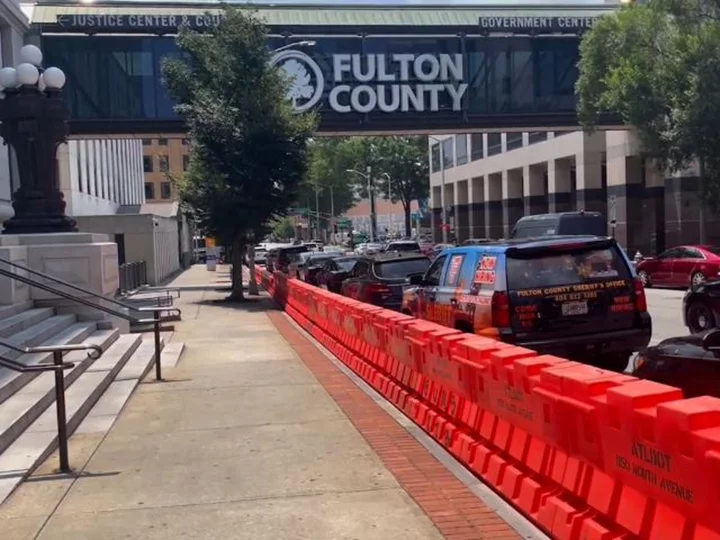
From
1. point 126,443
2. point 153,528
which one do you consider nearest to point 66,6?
point 126,443

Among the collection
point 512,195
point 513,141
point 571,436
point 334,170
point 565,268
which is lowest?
point 571,436

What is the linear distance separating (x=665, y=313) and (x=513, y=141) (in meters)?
41.9

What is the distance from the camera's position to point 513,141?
199ft

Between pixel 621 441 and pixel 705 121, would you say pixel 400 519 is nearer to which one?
pixel 621 441

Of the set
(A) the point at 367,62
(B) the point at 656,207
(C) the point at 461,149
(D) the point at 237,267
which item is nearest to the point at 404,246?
(A) the point at 367,62

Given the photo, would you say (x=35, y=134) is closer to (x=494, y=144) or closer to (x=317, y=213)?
(x=494, y=144)

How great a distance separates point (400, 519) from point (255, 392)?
5.39 metres

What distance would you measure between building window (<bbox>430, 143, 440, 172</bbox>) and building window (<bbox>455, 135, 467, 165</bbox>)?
16.4 ft

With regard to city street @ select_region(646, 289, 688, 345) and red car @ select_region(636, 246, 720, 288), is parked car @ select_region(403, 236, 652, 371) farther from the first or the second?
red car @ select_region(636, 246, 720, 288)

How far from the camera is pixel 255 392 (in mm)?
11078

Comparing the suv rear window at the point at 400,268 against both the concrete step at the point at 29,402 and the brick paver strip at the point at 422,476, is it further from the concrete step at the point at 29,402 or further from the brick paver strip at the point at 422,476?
the concrete step at the point at 29,402

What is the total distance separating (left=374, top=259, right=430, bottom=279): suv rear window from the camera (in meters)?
17.3

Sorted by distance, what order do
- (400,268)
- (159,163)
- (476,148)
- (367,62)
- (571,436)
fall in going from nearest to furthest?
(571,436), (400,268), (367,62), (476,148), (159,163)

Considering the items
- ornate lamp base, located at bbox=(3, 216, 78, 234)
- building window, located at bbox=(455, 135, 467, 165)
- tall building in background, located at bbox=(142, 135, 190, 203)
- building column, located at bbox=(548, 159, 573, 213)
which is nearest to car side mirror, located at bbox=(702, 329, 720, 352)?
ornate lamp base, located at bbox=(3, 216, 78, 234)
